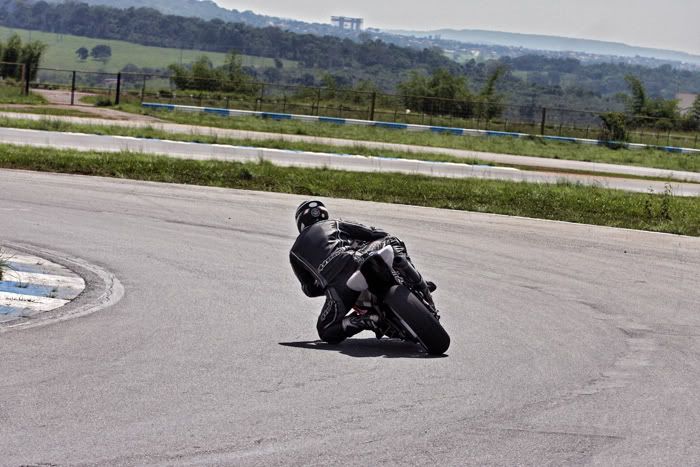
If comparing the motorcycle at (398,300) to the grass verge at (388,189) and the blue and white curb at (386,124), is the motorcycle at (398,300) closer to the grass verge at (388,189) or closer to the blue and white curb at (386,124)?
the grass verge at (388,189)

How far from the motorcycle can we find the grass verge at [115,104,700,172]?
30.9m

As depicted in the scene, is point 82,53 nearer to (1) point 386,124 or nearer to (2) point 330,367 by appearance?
(1) point 386,124

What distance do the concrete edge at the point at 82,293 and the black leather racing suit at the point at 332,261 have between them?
183cm

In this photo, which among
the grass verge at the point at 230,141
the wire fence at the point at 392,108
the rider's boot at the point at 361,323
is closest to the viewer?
the rider's boot at the point at 361,323

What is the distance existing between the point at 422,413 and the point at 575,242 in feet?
32.8

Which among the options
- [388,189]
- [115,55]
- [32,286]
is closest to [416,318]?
[32,286]

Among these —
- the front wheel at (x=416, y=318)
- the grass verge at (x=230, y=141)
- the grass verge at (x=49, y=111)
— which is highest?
the front wheel at (x=416, y=318)

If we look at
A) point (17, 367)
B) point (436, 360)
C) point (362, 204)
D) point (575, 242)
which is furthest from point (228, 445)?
point (362, 204)

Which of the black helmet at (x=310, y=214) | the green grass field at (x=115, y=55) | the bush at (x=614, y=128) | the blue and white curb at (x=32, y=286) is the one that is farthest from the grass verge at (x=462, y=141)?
the green grass field at (x=115, y=55)

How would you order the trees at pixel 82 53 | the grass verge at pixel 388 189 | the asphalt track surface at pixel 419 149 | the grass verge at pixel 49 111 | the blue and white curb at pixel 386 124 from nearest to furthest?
the grass verge at pixel 388 189, the asphalt track surface at pixel 419 149, the grass verge at pixel 49 111, the blue and white curb at pixel 386 124, the trees at pixel 82 53

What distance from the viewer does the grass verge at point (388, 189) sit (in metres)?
19.5

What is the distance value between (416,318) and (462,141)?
3614 cm

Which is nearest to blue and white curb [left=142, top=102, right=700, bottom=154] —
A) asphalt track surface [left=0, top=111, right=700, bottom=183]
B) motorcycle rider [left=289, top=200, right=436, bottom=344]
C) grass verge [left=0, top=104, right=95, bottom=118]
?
grass verge [left=0, top=104, right=95, bottom=118]

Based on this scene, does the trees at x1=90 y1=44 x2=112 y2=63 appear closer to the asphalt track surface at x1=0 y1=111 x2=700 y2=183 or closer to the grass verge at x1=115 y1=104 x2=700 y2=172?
the grass verge at x1=115 y1=104 x2=700 y2=172
